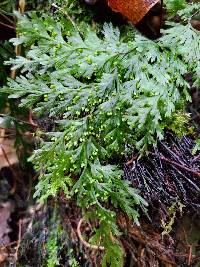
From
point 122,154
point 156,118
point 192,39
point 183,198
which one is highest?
point 192,39

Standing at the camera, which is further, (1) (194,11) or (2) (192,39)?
(1) (194,11)

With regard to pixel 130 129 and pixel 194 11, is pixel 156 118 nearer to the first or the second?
pixel 130 129

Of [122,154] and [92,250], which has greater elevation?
[122,154]

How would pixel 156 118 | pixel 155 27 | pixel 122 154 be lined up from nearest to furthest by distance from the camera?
pixel 156 118
pixel 122 154
pixel 155 27

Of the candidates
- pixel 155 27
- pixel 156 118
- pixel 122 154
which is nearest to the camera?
pixel 156 118

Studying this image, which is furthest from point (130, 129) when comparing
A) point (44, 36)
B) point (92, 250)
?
point (92, 250)

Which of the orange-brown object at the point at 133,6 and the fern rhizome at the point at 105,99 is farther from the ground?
the orange-brown object at the point at 133,6

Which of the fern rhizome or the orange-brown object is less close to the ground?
the orange-brown object

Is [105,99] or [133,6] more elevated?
[133,6]
